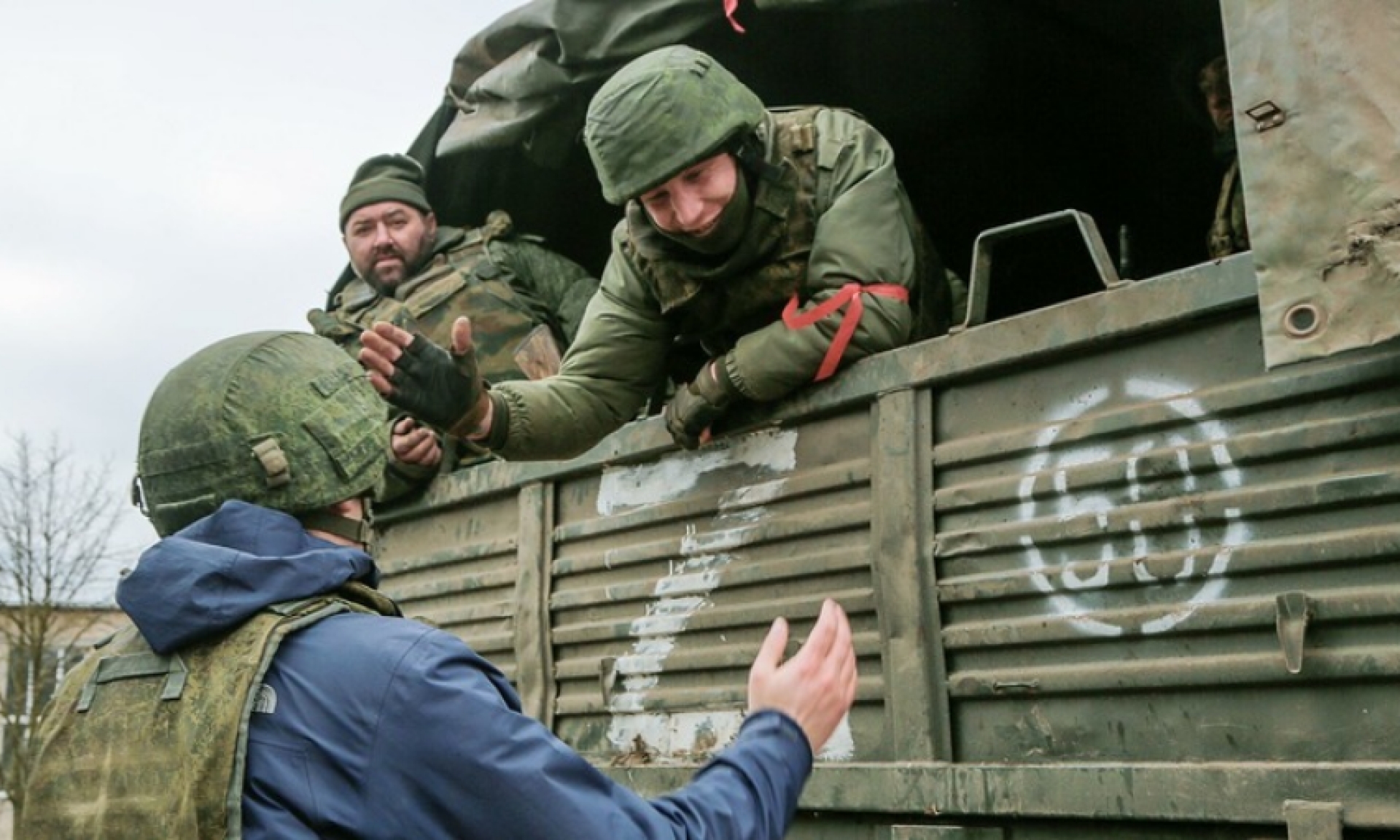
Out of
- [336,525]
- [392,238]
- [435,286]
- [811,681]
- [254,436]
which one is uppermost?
[392,238]

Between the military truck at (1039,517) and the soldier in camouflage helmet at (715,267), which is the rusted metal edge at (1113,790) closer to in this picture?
the military truck at (1039,517)

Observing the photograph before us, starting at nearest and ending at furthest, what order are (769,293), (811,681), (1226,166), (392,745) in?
(392,745), (811,681), (769,293), (1226,166)

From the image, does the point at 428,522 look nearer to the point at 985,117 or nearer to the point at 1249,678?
the point at 985,117

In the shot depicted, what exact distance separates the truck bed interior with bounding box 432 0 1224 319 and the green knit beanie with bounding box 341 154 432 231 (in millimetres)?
79

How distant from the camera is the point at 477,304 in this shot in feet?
17.4

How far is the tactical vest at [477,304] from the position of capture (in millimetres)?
5207

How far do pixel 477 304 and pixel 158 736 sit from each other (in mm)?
3469

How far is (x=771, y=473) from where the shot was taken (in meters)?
3.53

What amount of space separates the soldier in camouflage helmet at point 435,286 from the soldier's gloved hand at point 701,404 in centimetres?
126

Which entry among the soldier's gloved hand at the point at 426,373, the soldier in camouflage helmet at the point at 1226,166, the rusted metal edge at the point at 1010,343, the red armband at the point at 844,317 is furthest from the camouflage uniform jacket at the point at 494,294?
the soldier in camouflage helmet at the point at 1226,166

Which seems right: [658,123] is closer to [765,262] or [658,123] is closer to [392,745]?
[765,262]

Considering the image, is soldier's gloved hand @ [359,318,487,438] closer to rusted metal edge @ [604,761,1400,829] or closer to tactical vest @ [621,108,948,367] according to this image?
tactical vest @ [621,108,948,367]

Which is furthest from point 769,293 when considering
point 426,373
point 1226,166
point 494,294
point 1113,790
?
point 494,294

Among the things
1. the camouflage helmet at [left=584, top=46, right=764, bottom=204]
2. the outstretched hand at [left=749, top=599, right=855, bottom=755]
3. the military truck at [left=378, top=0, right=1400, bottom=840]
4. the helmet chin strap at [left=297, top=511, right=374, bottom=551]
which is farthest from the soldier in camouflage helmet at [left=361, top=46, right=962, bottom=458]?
the outstretched hand at [left=749, top=599, right=855, bottom=755]
